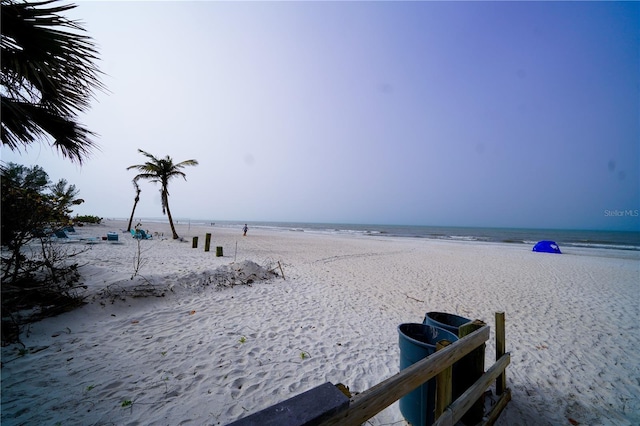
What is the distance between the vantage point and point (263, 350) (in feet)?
13.0

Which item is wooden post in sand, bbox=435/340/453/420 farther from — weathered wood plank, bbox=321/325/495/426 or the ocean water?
the ocean water

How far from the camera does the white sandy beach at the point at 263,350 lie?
2.80 metres

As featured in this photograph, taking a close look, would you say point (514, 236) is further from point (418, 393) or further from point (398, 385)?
point (398, 385)

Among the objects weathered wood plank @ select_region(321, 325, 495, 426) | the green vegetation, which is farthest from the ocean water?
the green vegetation

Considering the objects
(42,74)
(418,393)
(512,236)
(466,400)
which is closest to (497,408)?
(466,400)

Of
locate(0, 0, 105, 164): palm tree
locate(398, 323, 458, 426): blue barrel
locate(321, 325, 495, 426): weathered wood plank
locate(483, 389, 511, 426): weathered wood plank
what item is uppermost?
locate(0, 0, 105, 164): palm tree

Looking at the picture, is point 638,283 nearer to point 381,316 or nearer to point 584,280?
point 584,280

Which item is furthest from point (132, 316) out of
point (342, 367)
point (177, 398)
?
point (342, 367)

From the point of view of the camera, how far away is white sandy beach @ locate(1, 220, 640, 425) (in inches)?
110

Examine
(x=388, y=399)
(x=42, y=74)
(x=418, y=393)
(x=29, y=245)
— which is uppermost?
(x=42, y=74)

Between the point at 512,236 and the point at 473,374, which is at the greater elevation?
the point at 512,236

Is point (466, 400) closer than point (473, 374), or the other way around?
point (466, 400)

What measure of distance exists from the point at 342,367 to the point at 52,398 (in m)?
3.61

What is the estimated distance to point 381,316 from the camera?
573cm
